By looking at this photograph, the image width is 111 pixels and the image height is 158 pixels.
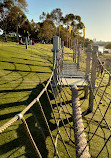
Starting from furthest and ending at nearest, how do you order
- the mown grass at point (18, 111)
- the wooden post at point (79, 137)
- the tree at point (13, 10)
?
the tree at point (13, 10), the mown grass at point (18, 111), the wooden post at point (79, 137)

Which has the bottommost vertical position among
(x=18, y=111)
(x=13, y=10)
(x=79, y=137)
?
(x=79, y=137)

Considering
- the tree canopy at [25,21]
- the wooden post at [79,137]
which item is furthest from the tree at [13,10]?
the wooden post at [79,137]

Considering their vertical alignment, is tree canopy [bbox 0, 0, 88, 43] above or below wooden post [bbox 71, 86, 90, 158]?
above

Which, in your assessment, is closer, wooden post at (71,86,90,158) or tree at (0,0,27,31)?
wooden post at (71,86,90,158)

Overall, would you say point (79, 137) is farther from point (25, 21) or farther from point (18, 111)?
point (25, 21)

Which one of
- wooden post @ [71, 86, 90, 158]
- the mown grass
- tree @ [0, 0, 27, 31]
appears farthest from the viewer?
tree @ [0, 0, 27, 31]

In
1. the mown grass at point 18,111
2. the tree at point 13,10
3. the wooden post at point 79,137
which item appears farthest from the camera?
the tree at point 13,10

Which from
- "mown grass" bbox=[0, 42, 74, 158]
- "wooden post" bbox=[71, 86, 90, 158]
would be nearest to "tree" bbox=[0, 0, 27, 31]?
"mown grass" bbox=[0, 42, 74, 158]

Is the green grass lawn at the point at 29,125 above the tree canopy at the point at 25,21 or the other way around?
the other way around

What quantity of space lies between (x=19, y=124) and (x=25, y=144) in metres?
0.50

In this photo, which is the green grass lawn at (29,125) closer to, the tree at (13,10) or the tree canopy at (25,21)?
the tree canopy at (25,21)

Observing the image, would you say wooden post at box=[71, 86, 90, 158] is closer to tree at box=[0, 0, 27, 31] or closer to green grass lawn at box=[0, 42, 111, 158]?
green grass lawn at box=[0, 42, 111, 158]

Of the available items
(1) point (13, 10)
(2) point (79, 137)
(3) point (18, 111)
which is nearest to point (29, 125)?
(3) point (18, 111)

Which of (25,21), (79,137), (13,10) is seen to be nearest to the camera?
(79,137)
